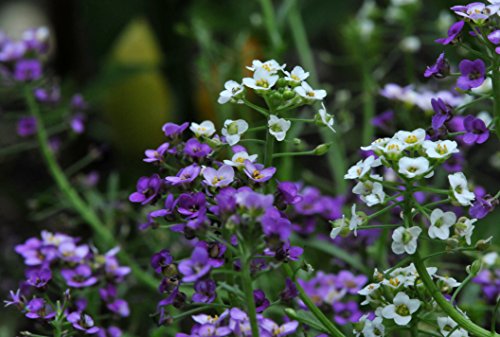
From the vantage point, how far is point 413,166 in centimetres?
63

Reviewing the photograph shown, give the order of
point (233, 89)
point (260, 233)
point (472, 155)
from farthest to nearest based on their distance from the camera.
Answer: point (472, 155) → point (233, 89) → point (260, 233)

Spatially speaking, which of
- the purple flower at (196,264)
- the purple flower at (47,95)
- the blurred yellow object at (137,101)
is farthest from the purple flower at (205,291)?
the blurred yellow object at (137,101)

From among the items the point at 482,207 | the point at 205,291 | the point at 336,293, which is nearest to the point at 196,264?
the point at 205,291

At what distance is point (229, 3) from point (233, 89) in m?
1.23

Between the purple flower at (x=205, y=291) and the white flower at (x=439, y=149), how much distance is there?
20 cm

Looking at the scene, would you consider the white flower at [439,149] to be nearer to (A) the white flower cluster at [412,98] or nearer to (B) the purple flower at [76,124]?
(A) the white flower cluster at [412,98]

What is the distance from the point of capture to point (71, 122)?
117 cm

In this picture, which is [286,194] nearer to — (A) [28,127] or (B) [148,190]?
(B) [148,190]

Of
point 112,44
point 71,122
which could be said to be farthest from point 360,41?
point 112,44

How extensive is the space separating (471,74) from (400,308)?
0.21 metres

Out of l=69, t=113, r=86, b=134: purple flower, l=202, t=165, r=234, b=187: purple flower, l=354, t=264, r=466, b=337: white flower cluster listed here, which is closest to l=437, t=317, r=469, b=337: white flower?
l=354, t=264, r=466, b=337: white flower cluster

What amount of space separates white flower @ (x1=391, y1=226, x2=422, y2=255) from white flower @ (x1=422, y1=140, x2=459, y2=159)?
0.19ft

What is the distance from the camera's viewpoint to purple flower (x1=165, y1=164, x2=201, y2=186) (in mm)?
657

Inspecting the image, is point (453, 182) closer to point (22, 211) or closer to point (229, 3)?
point (22, 211)
